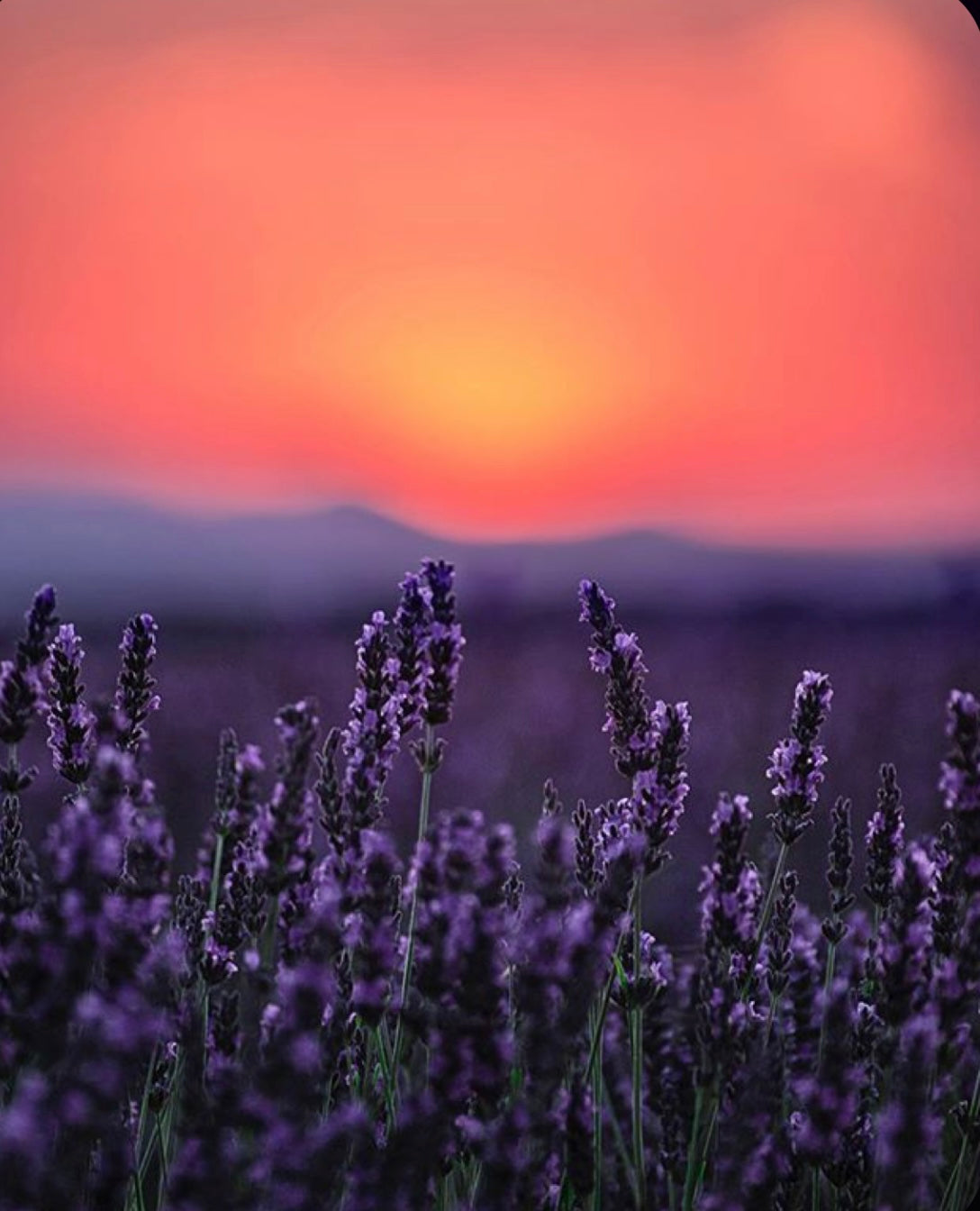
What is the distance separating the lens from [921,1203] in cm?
193

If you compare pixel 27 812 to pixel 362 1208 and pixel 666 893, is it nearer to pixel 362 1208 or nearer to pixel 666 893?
pixel 666 893

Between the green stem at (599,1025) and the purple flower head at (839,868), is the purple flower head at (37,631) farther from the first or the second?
the purple flower head at (839,868)

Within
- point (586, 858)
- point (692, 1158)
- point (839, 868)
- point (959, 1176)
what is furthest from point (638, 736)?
point (959, 1176)

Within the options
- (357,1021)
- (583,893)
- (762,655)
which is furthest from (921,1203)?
(762,655)

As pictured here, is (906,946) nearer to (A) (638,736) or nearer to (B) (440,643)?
(A) (638,736)

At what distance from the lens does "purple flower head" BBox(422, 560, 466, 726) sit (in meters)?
1.99

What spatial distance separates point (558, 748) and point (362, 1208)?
7.35 metres

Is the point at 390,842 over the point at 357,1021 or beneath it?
over

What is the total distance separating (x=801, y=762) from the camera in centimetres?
218

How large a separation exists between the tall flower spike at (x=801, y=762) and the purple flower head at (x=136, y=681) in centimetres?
76

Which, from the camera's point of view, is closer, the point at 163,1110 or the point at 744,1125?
the point at 744,1125

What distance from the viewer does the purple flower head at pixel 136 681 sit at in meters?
2.03

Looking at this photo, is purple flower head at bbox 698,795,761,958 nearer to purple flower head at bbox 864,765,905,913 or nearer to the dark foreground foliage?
the dark foreground foliage

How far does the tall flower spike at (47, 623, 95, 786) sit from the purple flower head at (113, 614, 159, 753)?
0.05m
